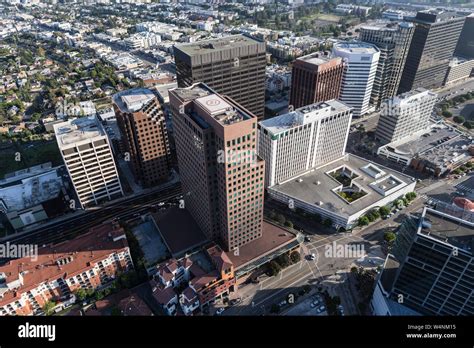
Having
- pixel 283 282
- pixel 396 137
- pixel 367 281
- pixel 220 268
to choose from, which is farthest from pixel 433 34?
pixel 220 268

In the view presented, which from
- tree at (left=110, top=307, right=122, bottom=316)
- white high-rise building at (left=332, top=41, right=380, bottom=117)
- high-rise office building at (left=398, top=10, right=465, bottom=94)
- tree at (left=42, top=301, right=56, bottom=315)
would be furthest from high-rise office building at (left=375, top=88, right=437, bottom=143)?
tree at (left=42, top=301, right=56, bottom=315)

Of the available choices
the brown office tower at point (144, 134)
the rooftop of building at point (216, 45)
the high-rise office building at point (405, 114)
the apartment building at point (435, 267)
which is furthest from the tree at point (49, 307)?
the high-rise office building at point (405, 114)

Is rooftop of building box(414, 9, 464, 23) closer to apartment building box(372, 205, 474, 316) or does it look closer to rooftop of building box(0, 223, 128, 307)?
apartment building box(372, 205, 474, 316)

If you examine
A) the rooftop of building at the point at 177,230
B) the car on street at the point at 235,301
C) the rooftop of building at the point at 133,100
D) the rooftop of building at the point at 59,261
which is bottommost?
the car on street at the point at 235,301

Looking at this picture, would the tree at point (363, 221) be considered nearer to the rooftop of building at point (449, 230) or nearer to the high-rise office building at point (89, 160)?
the rooftop of building at point (449, 230)

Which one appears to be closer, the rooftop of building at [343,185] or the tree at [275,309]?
the tree at [275,309]

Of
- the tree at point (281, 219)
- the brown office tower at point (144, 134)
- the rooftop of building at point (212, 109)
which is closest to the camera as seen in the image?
the rooftop of building at point (212, 109)
